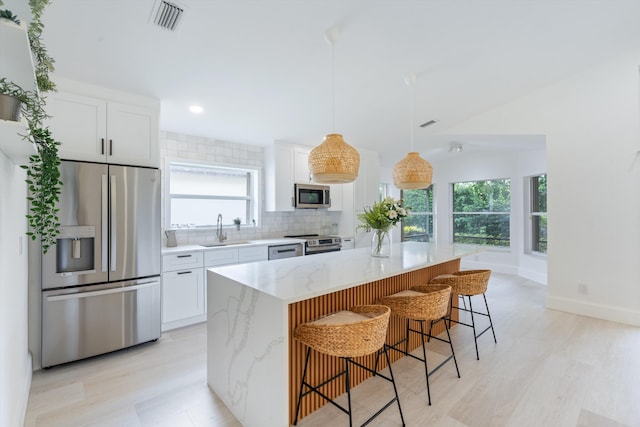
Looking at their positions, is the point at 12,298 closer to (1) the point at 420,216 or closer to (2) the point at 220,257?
(2) the point at 220,257

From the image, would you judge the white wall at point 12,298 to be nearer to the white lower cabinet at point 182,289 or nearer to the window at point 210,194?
the white lower cabinet at point 182,289

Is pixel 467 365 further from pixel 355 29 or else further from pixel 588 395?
pixel 355 29

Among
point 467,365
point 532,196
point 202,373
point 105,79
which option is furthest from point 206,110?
point 532,196

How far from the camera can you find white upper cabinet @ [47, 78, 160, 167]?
2.60m

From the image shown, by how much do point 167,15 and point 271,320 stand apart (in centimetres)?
218

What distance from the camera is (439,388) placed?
2201mm

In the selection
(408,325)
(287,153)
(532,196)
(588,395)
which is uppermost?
(287,153)

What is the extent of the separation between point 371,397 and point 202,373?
1351mm

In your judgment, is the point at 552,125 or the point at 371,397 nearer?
the point at 371,397

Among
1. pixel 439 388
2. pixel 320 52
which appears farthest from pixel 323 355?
pixel 320 52

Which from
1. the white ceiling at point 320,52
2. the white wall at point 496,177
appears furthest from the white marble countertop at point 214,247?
the white wall at point 496,177

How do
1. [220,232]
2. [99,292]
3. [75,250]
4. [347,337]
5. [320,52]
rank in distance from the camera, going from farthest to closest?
[220,232] < [320,52] < [99,292] < [75,250] < [347,337]

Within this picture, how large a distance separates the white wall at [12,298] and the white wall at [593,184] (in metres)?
5.28

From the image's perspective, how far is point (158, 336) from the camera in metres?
3.00
